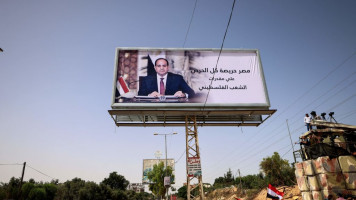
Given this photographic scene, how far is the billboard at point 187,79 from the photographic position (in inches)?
Answer: 562

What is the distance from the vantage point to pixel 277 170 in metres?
28.5

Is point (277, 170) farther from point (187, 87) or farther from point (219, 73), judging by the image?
point (187, 87)

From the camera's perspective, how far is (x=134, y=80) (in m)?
14.8

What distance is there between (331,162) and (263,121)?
5104 mm

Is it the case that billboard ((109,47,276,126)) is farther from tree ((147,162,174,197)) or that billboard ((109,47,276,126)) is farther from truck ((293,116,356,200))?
tree ((147,162,174,197))

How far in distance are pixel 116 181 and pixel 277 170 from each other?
45.1m

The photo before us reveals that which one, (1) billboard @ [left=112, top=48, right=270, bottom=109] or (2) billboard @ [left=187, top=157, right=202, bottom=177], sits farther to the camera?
(1) billboard @ [left=112, top=48, right=270, bottom=109]

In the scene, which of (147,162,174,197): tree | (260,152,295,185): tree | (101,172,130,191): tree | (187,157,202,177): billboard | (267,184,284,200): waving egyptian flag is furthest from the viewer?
(101,172,130,191): tree

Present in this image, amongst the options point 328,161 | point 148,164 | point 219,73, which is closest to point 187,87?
point 219,73

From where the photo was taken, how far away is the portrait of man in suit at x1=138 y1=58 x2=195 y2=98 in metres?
14.4

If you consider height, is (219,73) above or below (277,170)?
above

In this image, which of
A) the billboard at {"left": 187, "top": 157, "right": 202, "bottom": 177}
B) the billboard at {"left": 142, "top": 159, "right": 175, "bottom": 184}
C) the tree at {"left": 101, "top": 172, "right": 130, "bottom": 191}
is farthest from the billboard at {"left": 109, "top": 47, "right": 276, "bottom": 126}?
the tree at {"left": 101, "top": 172, "right": 130, "bottom": 191}

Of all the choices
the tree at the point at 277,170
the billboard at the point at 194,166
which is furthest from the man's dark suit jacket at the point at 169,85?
the tree at the point at 277,170

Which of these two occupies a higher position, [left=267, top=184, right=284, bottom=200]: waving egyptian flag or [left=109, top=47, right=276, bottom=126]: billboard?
[left=109, top=47, right=276, bottom=126]: billboard
